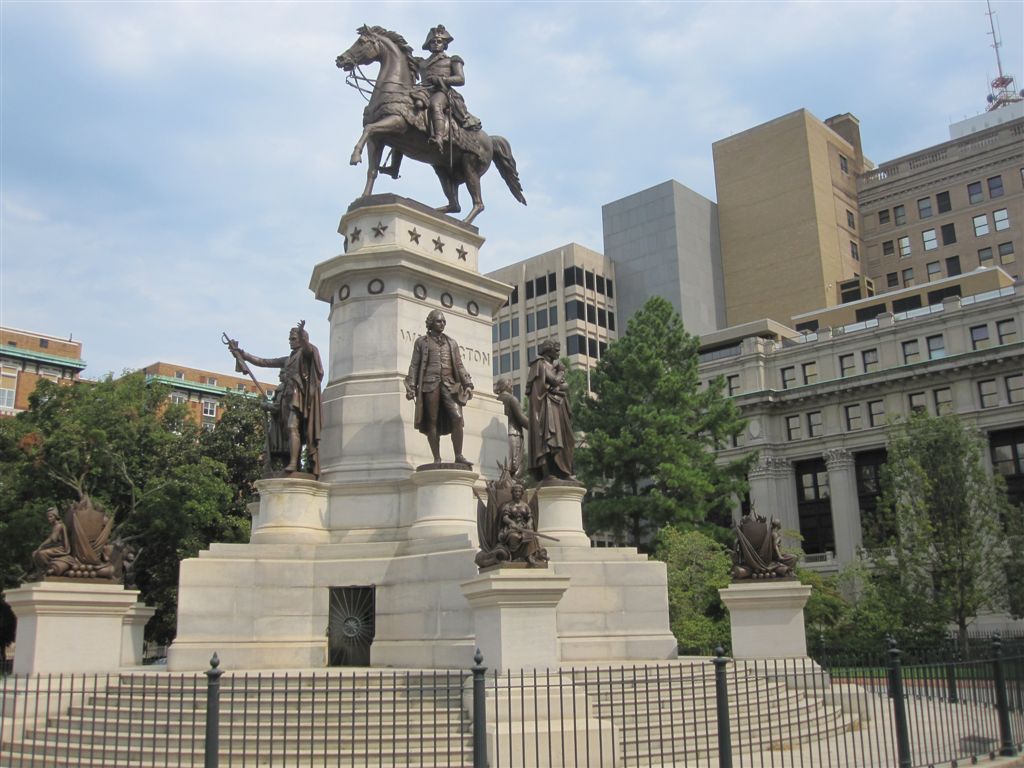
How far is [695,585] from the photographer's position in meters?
33.9

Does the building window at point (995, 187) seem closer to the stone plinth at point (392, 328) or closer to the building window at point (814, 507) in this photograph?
the building window at point (814, 507)

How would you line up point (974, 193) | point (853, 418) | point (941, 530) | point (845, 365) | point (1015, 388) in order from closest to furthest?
point (941, 530) < point (1015, 388) < point (853, 418) < point (845, 365) < point (974, 193)

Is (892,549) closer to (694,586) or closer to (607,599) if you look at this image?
(694,586)

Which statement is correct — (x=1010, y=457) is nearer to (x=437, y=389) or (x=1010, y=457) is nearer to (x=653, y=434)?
(x=653, y=434)

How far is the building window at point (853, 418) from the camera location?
66125 mm

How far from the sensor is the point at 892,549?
42.3m

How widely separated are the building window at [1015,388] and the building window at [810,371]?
42.8 feet

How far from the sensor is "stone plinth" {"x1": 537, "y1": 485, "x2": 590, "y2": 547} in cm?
1875

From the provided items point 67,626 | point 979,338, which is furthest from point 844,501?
point 67,626

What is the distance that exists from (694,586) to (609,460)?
26.8ft

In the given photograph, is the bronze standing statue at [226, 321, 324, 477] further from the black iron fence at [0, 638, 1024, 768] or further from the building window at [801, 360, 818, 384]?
the building window at [801, 360, 818, 384]

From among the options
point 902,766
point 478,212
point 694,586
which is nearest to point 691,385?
point 694,586

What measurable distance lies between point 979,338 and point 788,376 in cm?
1357

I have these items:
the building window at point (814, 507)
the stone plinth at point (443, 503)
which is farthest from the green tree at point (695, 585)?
the building window at point (814, 507)
